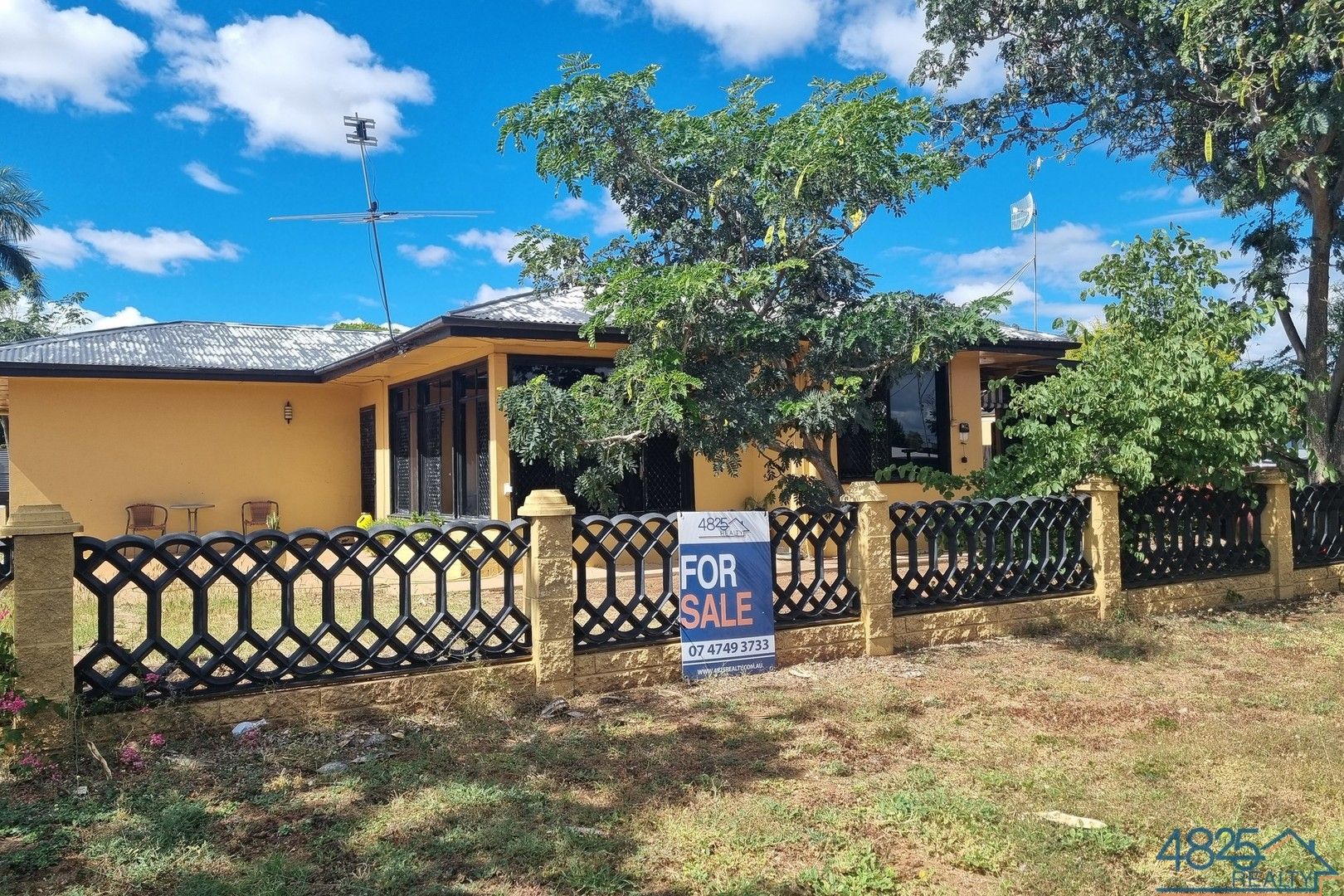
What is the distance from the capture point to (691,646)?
22.1ft

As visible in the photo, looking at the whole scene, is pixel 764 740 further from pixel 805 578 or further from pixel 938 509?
pixel 805 578

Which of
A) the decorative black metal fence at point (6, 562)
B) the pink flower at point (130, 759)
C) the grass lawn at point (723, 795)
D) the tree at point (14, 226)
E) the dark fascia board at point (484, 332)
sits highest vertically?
the tree at point (14, 226)

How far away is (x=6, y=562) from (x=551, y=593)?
9.99ft

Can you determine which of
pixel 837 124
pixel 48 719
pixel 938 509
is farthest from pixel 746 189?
pixel 48 719

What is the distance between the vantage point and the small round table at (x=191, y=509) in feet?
48.9

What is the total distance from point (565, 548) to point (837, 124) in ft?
15.3

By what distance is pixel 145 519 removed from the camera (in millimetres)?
14602

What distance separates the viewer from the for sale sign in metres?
6.75

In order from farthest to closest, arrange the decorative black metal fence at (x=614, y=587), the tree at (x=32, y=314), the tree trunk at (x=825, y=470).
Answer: the tree at (x=32, y=314) < the tree trunk at (x=825, y=470) < the decorative black metal fence at (x=614, y=587)

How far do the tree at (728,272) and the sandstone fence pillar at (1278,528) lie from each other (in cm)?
438

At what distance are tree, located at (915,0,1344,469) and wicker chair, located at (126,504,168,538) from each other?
13545mm

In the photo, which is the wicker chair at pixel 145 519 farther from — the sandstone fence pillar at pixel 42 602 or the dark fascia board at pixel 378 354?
the sandstone fence pillar at pixel 42 602

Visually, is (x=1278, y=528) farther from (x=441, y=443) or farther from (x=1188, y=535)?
(x=441, y=443)

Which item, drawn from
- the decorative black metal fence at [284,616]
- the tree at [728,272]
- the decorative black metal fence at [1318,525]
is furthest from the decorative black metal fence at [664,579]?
the decorative black metal fence at [1318,525]
